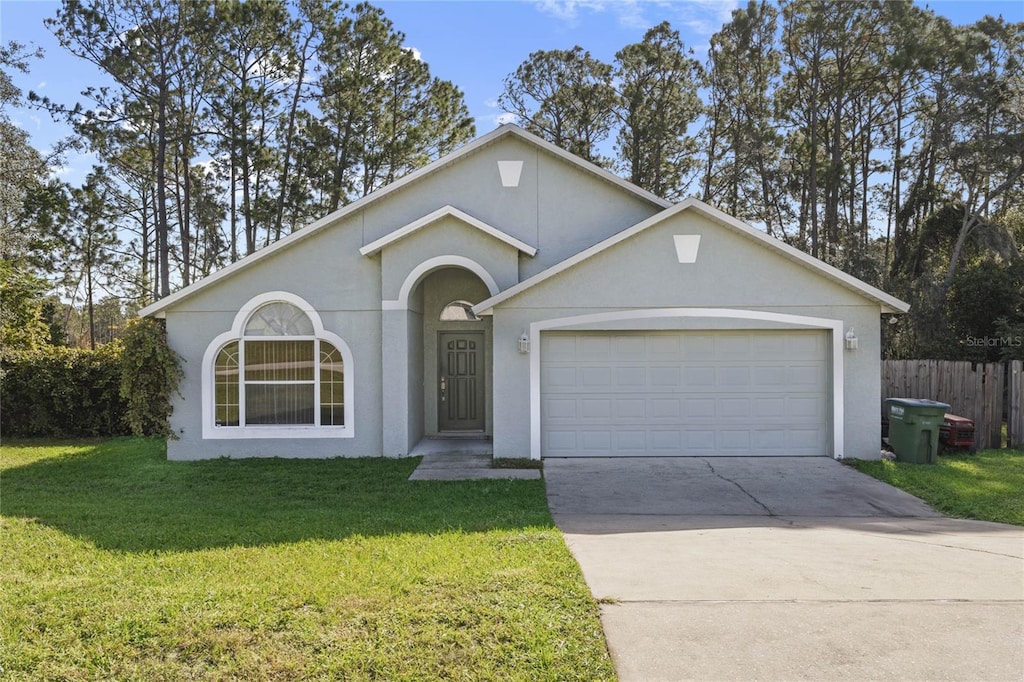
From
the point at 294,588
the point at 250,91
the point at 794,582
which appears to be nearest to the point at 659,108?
the point at 250,91

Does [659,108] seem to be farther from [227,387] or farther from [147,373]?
[147,373]

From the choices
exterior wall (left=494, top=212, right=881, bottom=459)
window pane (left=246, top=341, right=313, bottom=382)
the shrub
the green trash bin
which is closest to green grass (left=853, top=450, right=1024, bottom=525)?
the green trash bin

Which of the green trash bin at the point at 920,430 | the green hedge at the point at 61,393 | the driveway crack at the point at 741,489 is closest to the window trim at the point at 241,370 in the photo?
the green hedge at the point at 61,393

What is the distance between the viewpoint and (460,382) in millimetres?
15188

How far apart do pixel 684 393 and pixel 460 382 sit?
537 centimetres

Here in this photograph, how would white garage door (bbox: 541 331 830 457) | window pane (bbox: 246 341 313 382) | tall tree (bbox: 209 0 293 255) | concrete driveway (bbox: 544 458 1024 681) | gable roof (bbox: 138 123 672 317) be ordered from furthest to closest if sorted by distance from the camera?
tall tree (bbox: 209 0 293 255), window pane (bbox: 246 341 313 382), gable roof (bbox: 138 123 672 317), white garage door (bbox: 541 331 830 457), concrete driveway (bbox: 544 458 1024 681)

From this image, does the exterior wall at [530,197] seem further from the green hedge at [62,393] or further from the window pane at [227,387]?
the green hedge at [62,393]

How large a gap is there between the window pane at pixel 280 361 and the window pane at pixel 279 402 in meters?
0.15

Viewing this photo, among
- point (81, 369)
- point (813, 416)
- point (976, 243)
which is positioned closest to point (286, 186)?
point (81, 369)

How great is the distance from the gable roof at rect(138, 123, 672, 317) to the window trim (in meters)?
0.72

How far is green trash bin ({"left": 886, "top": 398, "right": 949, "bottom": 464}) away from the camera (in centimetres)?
1134

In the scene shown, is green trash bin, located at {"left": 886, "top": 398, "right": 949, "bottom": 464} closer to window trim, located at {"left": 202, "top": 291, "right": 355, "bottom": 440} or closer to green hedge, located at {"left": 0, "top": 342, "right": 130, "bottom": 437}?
window trim, located at {"left": 202, "top": 291, "right": 355, "bottom": 440}

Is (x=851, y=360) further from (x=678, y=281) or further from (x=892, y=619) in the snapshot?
(x=892, y=619)

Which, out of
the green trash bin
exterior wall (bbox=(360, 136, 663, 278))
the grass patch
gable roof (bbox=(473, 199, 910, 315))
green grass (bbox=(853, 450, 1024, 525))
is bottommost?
green grass (bbox=(853, 450, 1024, 525))
